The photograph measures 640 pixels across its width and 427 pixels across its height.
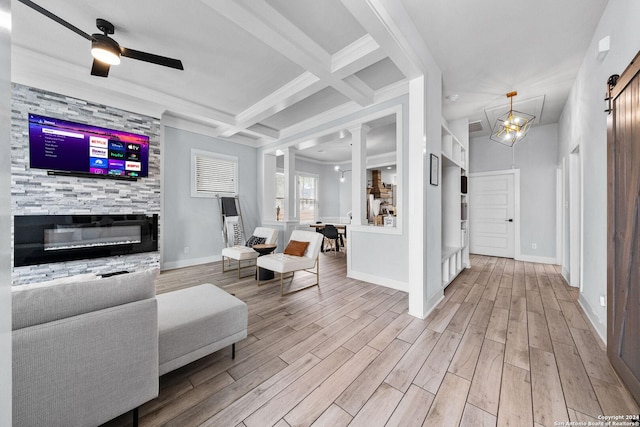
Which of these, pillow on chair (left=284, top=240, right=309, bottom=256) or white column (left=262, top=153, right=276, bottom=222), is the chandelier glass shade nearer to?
white column (left=262, top=153, right=276, bottom=222)

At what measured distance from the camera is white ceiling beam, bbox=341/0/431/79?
5.86ft

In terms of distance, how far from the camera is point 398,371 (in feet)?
5.74

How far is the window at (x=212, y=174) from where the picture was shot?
4820 millimetres

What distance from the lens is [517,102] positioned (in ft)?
12.8

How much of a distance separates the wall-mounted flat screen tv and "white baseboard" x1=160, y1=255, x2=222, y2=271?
5.39 feet

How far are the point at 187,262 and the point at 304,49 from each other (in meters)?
4.19

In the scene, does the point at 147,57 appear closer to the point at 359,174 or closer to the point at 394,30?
the point at 394,30

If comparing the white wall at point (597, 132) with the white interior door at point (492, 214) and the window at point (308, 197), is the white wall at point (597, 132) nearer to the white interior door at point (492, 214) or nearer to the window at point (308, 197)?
the white interior door at point (492, 214)

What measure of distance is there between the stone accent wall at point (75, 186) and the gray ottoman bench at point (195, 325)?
2.62 meters

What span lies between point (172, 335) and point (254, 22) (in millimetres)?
2486

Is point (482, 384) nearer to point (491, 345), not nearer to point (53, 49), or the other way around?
point (491, 345)

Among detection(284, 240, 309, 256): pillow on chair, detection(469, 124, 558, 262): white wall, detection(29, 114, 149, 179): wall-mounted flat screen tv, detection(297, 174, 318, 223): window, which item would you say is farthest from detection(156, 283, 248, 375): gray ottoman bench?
detection(297, 174, 318, 223): window

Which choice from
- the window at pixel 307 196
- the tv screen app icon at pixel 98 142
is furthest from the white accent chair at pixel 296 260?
the window at pixel 307 196

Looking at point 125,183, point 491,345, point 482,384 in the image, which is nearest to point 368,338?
point 482,384
